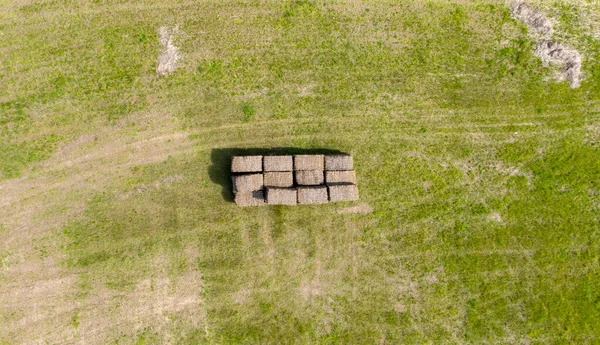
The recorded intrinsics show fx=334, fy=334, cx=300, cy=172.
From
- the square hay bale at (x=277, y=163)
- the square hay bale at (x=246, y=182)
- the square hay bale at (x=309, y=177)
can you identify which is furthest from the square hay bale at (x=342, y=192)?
the square hay bale at (x=246, y=182)

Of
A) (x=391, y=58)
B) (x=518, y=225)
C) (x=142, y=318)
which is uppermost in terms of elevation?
(x=391, y=58)

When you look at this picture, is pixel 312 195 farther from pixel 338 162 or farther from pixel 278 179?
pixel 338 162

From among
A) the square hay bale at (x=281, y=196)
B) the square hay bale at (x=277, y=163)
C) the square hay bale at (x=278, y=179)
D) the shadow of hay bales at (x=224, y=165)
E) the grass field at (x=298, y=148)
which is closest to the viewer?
the square hay bale at (x=281, y=196)

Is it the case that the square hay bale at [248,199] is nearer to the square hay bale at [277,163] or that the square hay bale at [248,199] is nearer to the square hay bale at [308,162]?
the square hay bale at [277,163]

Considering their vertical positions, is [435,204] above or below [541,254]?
above

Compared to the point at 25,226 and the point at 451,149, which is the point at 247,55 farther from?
the point at 25,226

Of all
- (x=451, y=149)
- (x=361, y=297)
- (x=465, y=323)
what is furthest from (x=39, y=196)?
(x=465, y=323)
